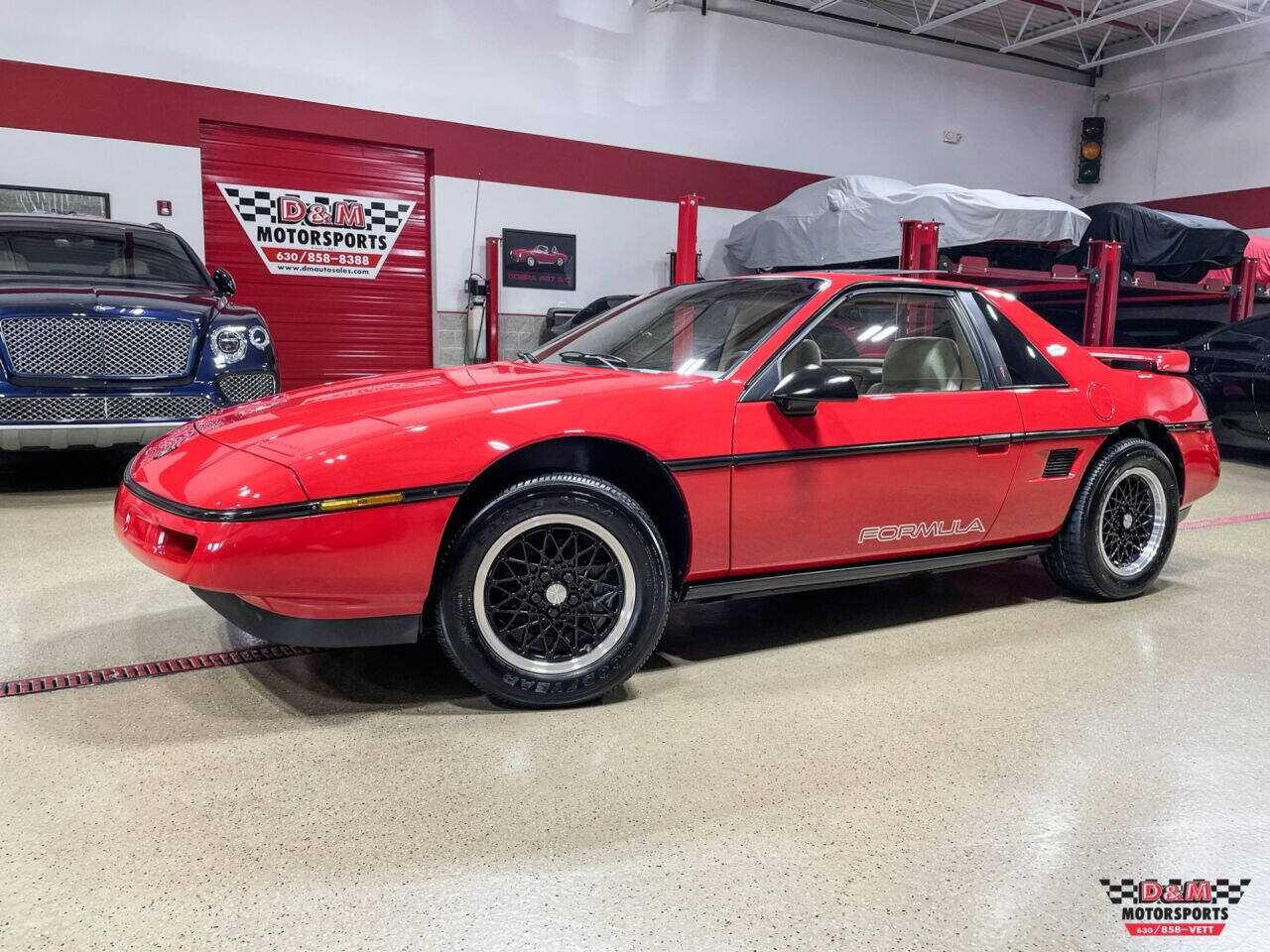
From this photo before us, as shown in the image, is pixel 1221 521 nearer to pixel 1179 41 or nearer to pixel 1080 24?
pixel 1080 24

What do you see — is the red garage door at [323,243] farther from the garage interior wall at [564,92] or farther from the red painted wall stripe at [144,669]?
the red painted wall stripe at [144,669]

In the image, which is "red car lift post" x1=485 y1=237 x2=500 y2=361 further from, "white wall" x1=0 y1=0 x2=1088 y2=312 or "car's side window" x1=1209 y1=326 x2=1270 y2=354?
"car's side window" x1=1209 y1=326 x2=1270 y2=354

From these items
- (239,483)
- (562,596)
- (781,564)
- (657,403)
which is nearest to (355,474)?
(239,483)

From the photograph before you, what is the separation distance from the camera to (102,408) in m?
4.48

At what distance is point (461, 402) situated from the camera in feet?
7.50

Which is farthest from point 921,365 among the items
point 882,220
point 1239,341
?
point 882,220

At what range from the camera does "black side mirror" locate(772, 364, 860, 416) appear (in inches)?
97.3

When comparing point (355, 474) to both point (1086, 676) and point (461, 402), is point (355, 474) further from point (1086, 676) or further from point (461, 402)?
point (1086, 676)

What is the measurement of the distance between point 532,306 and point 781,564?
8.26 m

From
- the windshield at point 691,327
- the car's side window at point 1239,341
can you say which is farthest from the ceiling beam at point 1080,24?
the windshield at point 691,327

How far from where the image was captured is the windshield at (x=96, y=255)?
5.23 m

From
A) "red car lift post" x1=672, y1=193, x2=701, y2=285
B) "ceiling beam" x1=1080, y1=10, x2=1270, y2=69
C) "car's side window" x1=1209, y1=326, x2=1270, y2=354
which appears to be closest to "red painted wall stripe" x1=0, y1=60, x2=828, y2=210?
"red car lift post" x1=672, y1=193, x2=701, y2=285

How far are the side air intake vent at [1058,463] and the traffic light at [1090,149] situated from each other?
43.4 ft

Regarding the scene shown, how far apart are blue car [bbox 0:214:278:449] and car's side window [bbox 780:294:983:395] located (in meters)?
3.28
